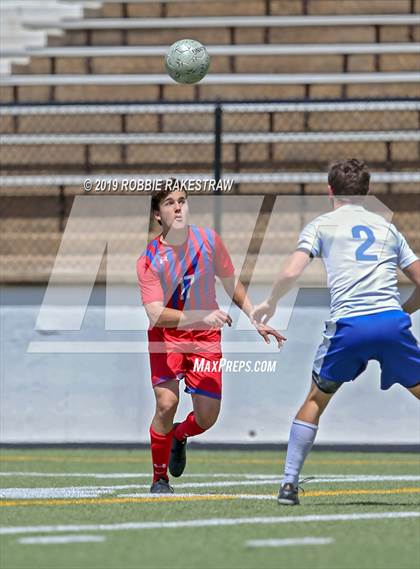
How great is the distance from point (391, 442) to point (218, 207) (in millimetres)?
2659

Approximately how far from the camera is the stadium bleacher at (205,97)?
15.0m

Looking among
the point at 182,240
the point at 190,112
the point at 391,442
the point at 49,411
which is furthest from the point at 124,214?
the point at 182,240

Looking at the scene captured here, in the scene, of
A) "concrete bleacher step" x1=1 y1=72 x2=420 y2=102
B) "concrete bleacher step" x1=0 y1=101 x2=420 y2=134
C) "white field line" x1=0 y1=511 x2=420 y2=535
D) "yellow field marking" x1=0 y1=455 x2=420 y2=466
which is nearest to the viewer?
"white field line" x1=0 y1=511 x2=420 y2=535

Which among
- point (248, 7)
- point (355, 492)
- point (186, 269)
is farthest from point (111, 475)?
point (248, 7)

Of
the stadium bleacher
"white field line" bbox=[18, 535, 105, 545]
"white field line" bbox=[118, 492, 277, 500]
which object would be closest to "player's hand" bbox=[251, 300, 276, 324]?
"white field line" bbox=[118, 492, 277, 500]

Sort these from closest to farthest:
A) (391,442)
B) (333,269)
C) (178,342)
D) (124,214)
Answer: (333,269)
(178,342)
(391,442)
(124,214)

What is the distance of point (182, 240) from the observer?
825 cm

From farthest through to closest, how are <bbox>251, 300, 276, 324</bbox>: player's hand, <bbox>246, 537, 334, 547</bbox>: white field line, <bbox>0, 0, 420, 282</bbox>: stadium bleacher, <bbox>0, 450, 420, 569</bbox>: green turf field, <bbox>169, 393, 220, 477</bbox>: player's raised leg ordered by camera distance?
<bbox>0, 0, 420, 282</bbox>: stadium bleacher → <bbox>169, 393, 220, 477</bbox>: player's raised leg → <bbox>251, 300, 276, 324</bbox>: player's hand → <bbox>246, 537, 334, 547</bbox>: white field line → <bbox>0, 450, 420, 569</bbox>: green turf field

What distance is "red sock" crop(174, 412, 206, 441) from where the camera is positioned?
27.8ft

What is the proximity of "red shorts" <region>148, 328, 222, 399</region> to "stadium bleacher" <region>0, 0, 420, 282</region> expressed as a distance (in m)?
4.86

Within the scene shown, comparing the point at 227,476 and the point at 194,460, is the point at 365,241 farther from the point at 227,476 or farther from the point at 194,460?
the point at 194,460

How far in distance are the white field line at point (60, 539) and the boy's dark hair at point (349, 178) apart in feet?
7.40

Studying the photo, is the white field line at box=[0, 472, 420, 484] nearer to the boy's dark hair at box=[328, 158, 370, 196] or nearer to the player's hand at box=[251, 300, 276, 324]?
the player's hand at box=[251, 300, 276, 324]

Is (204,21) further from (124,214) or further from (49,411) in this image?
(49,411)
